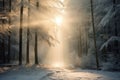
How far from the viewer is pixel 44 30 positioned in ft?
86.1

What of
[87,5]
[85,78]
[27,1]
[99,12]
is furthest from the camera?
[87,5]

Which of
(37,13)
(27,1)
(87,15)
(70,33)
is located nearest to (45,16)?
(37,13)

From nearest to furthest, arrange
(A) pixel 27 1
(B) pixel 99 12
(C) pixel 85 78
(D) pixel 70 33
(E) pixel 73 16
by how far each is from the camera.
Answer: (C) pixel 85 78, (A) pixel 27 1, (B) pixel 99 12, (E) pixel 73 16, (D) pixel 70 33

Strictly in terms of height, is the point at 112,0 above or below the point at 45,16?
above

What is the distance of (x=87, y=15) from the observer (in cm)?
3959

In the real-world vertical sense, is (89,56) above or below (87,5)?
below

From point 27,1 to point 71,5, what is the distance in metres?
18.4

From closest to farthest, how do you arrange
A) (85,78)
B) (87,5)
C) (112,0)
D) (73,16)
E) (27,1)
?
1. (85,78)
2. (27,1)
3. (112,0)
4. (87,5)
5. (73,16)

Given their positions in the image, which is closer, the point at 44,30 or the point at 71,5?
the point at 44,30

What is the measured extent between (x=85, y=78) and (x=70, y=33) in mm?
32565

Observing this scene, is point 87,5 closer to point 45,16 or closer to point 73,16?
point 73,16

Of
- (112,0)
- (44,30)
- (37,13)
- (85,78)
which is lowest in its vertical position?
(85,78)

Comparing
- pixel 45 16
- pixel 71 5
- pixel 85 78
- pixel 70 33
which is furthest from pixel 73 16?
pixel 85 78

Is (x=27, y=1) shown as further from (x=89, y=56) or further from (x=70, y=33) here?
(x=70, y=33)
